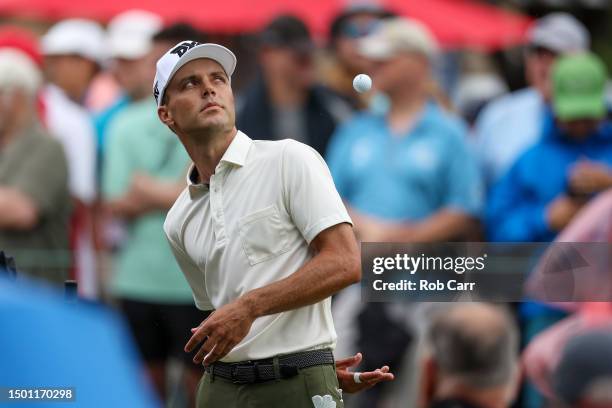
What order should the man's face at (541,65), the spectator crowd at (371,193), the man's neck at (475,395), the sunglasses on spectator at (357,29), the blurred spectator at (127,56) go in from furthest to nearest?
the man's face at (541,65)
the blurred spectator at (127,56)
the sunglasses on spectator at (357,29)
the man's neck at (475,395)
the spectator crowd at (371,193)

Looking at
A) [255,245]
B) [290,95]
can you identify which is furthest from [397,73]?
[255,245]

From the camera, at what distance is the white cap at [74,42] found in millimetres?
9336

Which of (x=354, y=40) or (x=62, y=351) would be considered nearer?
(x=62, y=351)

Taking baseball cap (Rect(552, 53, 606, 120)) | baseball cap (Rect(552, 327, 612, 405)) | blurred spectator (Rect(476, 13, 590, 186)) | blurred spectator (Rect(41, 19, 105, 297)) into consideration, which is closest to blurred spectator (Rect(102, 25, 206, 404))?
blurred spectator (Rect(41, 19, 105, 297))

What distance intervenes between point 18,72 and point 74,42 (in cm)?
302

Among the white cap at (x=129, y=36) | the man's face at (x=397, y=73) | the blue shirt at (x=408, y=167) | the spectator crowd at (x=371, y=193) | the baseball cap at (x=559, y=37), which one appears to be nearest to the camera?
the spectator crowd at (x=371, y=193)

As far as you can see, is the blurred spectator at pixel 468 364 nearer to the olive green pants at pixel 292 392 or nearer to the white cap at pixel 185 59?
the olive green pants at pixel 292 392

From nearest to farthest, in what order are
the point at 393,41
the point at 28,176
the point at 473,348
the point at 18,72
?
the point at 473,348, the point at 393,41, the point at 18,72, the point at 28,176

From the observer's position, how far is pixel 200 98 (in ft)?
12.1

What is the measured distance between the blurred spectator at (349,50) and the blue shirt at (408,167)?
0.18m

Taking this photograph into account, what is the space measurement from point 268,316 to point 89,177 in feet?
10.5

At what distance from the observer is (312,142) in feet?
15.9

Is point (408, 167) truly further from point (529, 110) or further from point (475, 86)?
point (475, 86)

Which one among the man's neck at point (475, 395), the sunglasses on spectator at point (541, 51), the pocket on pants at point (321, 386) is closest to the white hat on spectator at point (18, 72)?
the man's neck at point (475, 395)
